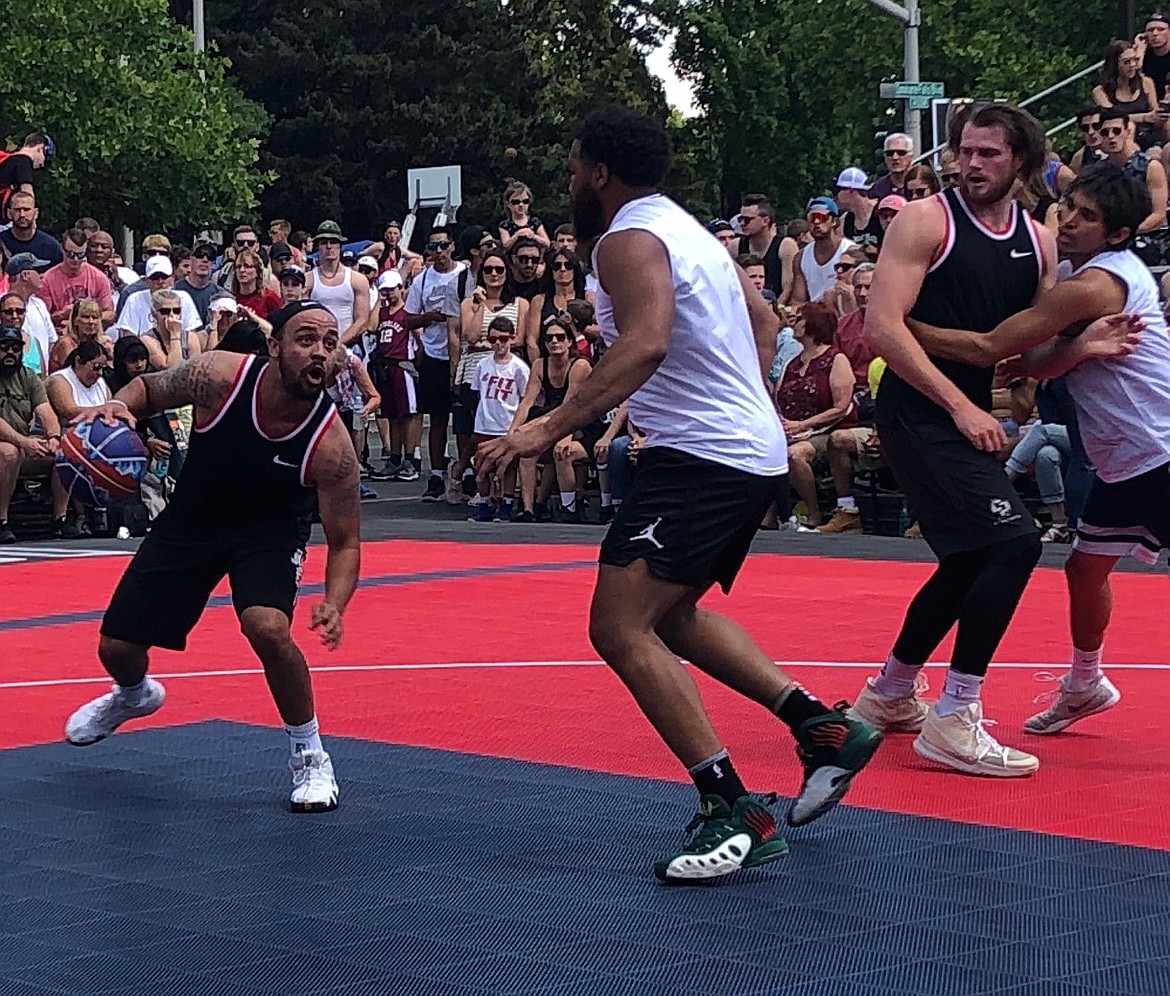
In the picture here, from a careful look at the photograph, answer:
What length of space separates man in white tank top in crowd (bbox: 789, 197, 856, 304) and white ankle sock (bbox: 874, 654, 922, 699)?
8914 millimetres

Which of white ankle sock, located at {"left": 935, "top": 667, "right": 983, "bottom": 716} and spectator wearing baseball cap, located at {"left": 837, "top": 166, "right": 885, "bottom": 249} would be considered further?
spectator wearing baseball cap, located at {"left": 837, "top": 166, "right": 885, "bottom": 249}

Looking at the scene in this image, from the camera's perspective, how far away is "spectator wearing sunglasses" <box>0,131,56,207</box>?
55.7 feet

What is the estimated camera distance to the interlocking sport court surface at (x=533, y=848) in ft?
15.0

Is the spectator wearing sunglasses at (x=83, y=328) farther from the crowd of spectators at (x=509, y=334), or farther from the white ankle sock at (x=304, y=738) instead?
the white ankle sock at (x=304, y=738)

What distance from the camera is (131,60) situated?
128 ft

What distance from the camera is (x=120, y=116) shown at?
37531 millimetres

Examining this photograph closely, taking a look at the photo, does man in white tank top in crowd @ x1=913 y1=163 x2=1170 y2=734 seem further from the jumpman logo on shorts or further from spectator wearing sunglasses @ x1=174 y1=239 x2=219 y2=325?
spectator wearing sunglasses @ x1=174 y1=239 x2=219 y2=325

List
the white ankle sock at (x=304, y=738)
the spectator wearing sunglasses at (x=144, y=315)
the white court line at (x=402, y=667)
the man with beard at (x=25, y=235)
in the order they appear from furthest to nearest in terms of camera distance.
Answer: the man with beard at (x=25, y=235) → the spectator wearing sunglasses at (x=144, y=315) → the white court line at (x=402, y=667) → the white ankle sock at (x=304, y=738)

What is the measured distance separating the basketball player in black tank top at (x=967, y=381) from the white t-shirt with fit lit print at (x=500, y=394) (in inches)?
383

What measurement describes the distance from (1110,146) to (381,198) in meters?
39.4

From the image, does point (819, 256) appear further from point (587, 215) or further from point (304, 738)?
point (587, 215)

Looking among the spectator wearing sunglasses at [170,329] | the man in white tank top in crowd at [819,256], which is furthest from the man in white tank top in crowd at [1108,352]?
the spectator wearing sunglasses at [170,329]

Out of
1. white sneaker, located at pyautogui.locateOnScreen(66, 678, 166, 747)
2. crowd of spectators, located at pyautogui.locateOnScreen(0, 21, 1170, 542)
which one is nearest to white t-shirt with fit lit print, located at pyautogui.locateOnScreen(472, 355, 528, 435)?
crowd of spectators, located at pyautogui.locateOnScreen(0, 21, 1170, 542)

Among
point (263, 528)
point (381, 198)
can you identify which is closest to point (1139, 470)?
point (263, 528)
